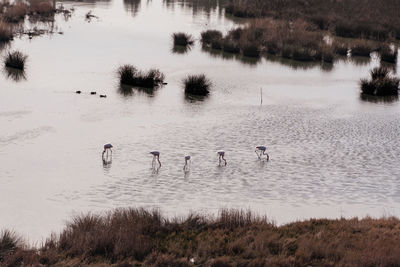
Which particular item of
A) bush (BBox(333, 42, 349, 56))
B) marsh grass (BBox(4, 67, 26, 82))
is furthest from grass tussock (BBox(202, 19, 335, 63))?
marsh grass (BBox(4, 67, 26, 82))

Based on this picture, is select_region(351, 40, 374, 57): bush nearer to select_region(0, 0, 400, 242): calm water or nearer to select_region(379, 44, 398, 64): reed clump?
select_region(379, 44, 398, 64): reed clump

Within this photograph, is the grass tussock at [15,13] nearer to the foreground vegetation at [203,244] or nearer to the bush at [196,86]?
the bush at [196,86]

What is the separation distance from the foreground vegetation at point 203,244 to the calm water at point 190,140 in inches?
49.7

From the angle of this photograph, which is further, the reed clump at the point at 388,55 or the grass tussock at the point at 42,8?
the grass tussock at the point at 42,8

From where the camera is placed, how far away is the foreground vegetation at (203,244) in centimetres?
790

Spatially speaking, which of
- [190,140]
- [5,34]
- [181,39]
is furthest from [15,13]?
[190,140]

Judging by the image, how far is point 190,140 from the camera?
15.1 metres

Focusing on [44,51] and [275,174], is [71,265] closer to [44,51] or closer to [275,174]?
Result: [275,174]

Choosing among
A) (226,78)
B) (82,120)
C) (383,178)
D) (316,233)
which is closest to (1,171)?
(82,120)

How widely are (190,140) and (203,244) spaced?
6958 millimetres

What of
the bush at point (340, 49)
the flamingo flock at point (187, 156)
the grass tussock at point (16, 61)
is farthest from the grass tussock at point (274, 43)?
the flamingo flock at point (187, 156)

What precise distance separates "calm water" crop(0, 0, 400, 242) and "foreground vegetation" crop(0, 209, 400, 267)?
126 centimetres

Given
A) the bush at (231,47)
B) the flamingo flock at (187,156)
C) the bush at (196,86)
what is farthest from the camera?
the bush at (231,47)

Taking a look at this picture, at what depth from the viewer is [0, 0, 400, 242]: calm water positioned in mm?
11273
